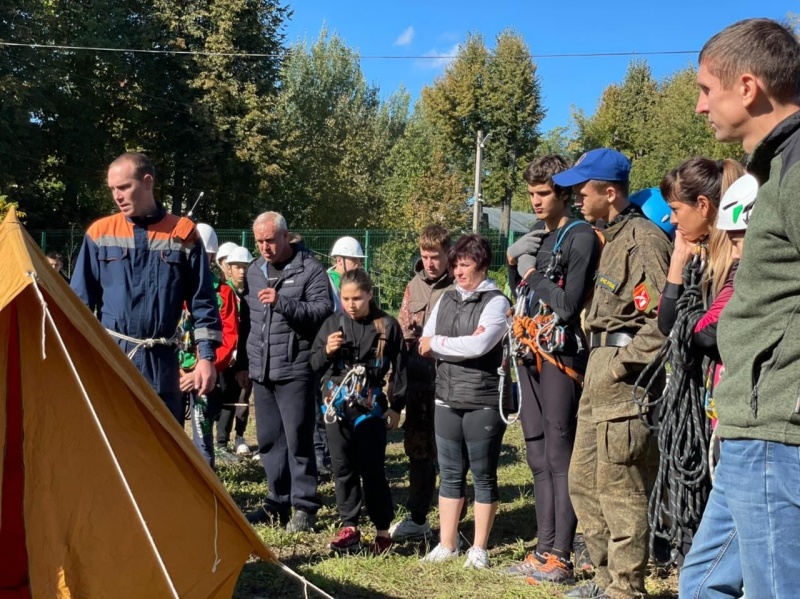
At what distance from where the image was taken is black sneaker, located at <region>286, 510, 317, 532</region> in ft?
17.6

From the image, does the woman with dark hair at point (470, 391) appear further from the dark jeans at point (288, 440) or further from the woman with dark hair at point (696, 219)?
the woman with dark hair at point (696, 219)

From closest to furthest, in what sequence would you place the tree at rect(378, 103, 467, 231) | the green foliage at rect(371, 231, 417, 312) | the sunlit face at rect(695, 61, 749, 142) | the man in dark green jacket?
1. the man in dark green jacket
2. the sunlit face at rect(695, 61, 749, 142)
3. the green foliage at rect(371, 231, 417, 312)
4. the tree at rect(378, 103, 467, 231)

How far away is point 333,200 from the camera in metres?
38.5

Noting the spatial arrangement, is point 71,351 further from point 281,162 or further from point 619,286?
point 281,162

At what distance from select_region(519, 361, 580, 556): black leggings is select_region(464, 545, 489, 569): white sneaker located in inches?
12.1

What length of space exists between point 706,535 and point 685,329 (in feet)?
3.44

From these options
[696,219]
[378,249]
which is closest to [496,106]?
[378,249]

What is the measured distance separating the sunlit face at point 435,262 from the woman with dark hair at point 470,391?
2.03 feet

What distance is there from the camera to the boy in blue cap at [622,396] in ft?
12.3

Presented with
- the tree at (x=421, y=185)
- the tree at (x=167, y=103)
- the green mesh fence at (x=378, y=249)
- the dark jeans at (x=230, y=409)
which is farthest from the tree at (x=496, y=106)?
the dark jeans at (x=230, y=409)

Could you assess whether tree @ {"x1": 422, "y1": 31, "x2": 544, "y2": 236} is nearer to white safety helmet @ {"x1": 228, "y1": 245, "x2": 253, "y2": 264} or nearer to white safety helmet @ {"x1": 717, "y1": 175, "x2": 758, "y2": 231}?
white safety helmet @ {"x1": 228, "y1": 245, "x2": 253, "y2": 264}

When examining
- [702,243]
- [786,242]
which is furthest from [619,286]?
[786,242]

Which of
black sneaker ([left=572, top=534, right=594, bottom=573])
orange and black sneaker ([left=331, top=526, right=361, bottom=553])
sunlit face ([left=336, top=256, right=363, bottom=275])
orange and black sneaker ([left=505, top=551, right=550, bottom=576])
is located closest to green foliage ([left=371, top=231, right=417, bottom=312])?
sunlit face ([left=336, top=256, right=363, bottom=275])

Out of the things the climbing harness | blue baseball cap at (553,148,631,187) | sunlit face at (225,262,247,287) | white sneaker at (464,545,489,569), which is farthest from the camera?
sunlit face at (225,262,247,287)
